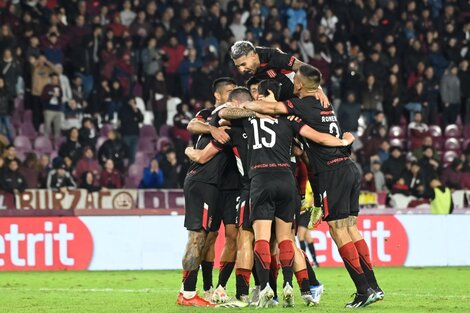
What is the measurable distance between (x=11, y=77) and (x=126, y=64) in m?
2.62

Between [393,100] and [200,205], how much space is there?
573 inches

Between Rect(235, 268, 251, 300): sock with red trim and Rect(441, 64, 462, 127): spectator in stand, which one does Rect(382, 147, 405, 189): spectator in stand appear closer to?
Rect(441, 64, 462, 127): spectator in stand

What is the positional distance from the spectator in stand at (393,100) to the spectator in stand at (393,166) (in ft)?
6.21

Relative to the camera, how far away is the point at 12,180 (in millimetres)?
21719

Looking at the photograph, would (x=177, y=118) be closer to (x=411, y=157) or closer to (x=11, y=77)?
(x=11, y=77)

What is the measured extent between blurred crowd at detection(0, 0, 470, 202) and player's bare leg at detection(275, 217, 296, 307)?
1075 centimetres

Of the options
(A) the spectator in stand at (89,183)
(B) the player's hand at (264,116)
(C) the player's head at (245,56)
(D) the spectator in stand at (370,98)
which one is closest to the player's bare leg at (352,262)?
(B) the player's hand at (264,116)

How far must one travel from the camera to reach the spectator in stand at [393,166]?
78.4ft

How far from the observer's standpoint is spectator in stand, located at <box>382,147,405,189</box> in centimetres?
2389

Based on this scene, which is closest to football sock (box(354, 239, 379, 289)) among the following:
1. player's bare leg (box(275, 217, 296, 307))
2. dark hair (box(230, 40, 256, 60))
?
player's bare leg (box(275, 217, 296, 307))

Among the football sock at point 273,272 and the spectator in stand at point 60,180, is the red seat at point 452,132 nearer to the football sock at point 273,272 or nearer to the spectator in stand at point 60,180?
the spectator in stand at point 60,180

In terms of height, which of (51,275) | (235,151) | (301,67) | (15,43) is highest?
(15,43)

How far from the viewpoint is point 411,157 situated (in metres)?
24.9

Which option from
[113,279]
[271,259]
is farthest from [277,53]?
[113,279]
